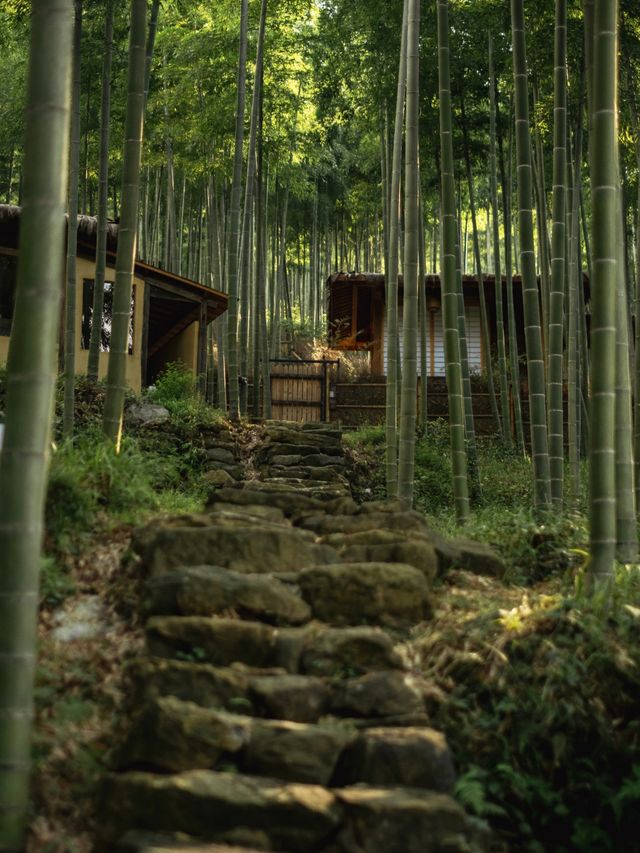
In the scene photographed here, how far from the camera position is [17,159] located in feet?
56.7

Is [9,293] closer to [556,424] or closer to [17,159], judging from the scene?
[17,159]

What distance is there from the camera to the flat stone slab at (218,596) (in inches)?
144

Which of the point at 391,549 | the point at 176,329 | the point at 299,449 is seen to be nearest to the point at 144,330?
the point at 176,329

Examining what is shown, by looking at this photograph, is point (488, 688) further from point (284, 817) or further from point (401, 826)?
point (284, 817)

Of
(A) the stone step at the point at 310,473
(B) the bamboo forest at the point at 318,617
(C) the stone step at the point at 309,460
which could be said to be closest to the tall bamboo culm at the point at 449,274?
(B) the bamboo forest at the point at 318,617

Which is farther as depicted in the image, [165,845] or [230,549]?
[230,549]

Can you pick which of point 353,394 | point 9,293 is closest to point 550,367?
point 353,394

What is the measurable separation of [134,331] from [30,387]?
11.0 m

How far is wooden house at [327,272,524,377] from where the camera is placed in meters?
17.2

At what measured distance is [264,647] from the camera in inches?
137

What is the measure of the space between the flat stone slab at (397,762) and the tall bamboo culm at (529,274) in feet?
9.95

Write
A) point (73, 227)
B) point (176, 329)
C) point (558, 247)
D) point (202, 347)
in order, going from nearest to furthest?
point (558, 247) → point (73, 227) → point (202, 347) → point (176, 329)

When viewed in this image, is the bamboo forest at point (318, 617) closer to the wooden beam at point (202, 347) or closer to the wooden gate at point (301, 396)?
the wooden gate at point (301, 396)

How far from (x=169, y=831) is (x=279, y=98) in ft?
39.0
